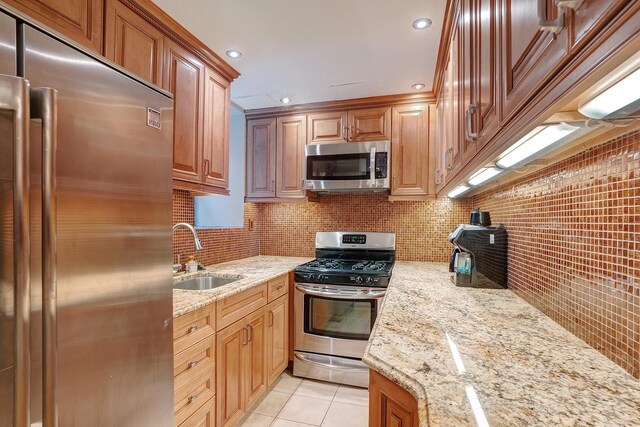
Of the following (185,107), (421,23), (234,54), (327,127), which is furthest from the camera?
(327,127)

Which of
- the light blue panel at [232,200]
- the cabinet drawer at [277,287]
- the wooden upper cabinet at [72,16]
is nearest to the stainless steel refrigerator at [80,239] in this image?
the wooden upper cabinet at [72,16]

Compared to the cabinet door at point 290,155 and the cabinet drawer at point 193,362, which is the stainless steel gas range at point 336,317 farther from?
the cabinet drawer at point 193,362

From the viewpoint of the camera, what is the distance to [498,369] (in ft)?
2.65

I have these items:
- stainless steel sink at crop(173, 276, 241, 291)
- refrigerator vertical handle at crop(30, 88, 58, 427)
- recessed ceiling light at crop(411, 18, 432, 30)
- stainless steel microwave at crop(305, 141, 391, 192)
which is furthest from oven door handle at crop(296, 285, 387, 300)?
refrigerator vertical handle at crop(30, 88, 58, 427)

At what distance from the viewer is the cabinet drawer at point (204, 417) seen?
1453 mm

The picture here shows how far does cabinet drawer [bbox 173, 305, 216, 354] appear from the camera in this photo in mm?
1345

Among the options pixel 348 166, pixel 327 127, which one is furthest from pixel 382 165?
pixel 327 127

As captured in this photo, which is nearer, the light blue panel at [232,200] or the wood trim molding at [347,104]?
the light blue panel at [232,200]

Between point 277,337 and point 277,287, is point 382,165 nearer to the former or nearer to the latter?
point 277,287

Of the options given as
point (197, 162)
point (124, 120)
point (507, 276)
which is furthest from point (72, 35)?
point (507, 276)

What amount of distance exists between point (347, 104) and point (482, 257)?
1.75m

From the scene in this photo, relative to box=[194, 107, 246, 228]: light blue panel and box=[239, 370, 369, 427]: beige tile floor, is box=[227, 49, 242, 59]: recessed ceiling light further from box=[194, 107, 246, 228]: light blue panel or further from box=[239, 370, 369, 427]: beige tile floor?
box=[239, 370, 369, 427]: beige tile floor

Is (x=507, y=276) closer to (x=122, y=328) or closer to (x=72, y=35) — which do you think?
(x=122, y=328)

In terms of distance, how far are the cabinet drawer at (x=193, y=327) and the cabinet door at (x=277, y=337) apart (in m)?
0.70
